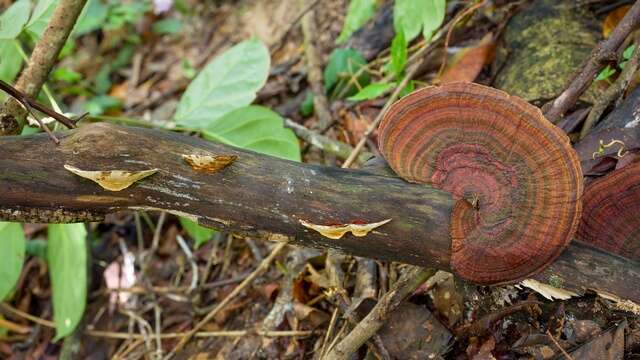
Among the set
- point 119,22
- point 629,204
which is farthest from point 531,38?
point 119,22

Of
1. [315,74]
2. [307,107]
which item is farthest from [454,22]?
[307,107]

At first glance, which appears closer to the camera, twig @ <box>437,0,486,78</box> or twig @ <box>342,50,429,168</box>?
twig @ <box>342,50,429,168</box>

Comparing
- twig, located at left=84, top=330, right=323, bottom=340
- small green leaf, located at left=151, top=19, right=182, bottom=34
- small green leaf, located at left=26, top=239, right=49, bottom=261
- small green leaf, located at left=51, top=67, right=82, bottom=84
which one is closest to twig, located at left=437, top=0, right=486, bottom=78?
twig, located at left=84, top=330, right=323, bottom=340

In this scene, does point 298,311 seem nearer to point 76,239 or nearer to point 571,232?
point 76,239

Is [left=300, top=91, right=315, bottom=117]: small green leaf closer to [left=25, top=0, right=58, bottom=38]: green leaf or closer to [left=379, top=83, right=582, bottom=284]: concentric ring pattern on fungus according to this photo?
[left=25, top=0, right=58, bottom=38]: green leaf

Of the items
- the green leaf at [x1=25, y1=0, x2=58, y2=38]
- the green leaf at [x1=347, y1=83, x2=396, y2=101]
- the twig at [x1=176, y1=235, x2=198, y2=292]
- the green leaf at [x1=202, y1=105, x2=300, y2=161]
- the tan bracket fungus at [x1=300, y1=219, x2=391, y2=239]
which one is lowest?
the twig at [x1=176, y1=235, x2=198, y2=292]

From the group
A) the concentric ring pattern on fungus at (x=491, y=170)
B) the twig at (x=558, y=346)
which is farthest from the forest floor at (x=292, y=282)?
the concentric ring pattern on fungus at (x=491, y=170)

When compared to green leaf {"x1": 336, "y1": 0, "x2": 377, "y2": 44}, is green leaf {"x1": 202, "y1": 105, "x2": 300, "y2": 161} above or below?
below

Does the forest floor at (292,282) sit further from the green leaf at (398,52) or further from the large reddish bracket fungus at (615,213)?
the green leaf at (398,52)
